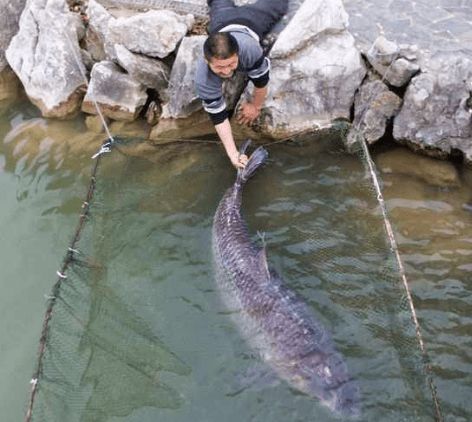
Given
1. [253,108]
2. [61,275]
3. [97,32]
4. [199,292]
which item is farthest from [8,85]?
[199,292]

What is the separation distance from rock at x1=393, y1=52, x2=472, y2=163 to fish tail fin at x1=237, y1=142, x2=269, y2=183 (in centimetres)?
184

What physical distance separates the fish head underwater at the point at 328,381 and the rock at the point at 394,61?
12.9 ft

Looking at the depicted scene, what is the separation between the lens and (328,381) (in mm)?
4941

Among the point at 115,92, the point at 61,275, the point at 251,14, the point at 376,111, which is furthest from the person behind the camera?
the point at 115,92

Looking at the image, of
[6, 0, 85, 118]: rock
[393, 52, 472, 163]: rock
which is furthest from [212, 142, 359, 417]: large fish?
[6, 0, 85, 118]: rock

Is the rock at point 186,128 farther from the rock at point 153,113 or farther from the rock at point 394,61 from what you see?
the rock at point 394,61

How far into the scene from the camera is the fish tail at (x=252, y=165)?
6766 mm

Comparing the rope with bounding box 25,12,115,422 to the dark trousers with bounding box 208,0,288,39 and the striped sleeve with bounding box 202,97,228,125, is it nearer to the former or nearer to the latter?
the striped sleeve with bounding box 202,97,228,125

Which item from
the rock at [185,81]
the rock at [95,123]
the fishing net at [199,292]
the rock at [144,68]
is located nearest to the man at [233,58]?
the rock at [185,81]

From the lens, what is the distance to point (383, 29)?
7750 millimetres

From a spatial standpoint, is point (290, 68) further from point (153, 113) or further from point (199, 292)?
point (199, 292)

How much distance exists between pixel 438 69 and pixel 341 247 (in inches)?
109

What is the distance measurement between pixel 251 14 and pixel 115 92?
2456 mm

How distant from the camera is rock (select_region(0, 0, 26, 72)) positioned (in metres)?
9.83
